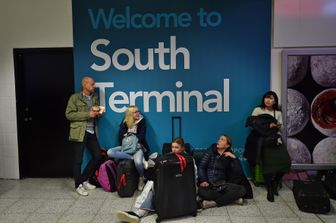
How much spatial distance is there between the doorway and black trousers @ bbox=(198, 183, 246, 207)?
2.20 metres

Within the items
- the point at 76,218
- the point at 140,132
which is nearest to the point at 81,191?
the point at 76,218

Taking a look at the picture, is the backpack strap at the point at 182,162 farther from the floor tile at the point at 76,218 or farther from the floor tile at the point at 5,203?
the floor tile at the point at 5,203

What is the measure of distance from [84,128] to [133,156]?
0.73m

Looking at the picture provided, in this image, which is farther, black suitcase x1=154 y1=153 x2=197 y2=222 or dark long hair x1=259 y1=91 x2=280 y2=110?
dark long hair x1=259 y1=91 x2=280 y2=110

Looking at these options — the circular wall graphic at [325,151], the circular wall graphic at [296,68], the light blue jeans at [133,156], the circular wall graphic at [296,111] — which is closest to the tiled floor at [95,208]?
the light blue jeans at [133,156]

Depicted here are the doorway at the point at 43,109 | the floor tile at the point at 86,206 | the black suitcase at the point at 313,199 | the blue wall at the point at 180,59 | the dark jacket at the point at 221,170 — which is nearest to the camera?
the black suitcase at the point at 313,199

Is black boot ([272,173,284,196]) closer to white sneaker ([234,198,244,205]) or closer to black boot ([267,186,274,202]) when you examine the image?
black boot ([267,186,274,202])

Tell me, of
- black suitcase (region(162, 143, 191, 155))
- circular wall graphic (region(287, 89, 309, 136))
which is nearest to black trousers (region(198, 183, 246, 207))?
black suitcase (region(162, 143, 191, 155))

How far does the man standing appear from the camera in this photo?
4.14 m

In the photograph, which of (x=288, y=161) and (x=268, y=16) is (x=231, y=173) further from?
(x=268, y=16)

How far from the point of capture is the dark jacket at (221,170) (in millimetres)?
3795

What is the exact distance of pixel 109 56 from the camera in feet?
14.9

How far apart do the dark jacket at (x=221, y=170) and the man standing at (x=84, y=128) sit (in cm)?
144

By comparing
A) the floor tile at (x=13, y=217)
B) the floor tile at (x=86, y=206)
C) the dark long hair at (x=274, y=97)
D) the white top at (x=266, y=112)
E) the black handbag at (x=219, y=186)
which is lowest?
the floor tile at (x=13, y=217)
